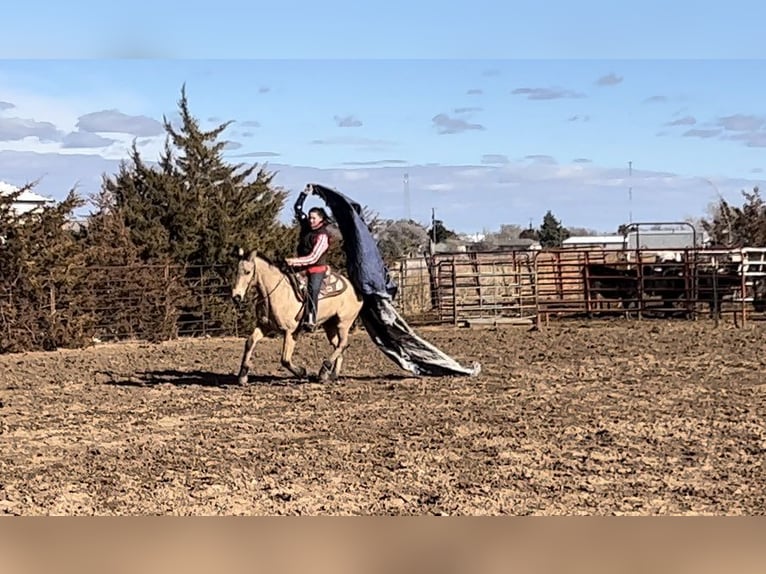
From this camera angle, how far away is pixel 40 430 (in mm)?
7285

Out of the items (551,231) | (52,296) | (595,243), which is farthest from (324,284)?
(551,231)

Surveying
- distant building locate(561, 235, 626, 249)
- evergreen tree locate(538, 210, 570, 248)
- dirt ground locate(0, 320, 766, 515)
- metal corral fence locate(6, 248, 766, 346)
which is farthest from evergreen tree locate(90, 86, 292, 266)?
evergreen tree locate(538, 210, 570, 248)

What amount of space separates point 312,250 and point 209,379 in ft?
7.04

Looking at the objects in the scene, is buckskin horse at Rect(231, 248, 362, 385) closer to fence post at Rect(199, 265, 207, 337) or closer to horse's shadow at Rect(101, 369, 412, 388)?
horse's shadow at Rect(101, 369, 412, 388)

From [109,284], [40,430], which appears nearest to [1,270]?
[109,284]

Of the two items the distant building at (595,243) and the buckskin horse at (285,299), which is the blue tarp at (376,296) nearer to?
the buckskin horse at (285,299)

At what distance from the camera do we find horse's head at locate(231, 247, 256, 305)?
9000 mm

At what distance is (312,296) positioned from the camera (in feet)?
30.5

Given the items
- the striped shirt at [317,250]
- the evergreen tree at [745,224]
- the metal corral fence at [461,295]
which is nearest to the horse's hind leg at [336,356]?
the striped shirt at [317,250]

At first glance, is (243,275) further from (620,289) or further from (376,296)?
(620,289)

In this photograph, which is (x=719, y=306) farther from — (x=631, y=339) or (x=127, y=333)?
(x=127, y=333)

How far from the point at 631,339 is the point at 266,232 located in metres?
7.95

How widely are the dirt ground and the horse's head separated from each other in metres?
0.99

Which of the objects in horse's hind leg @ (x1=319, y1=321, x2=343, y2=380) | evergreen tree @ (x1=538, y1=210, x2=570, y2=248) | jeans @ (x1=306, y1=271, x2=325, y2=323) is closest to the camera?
jeans @ (x1=306, y1=271, x2=325, y2=323)
